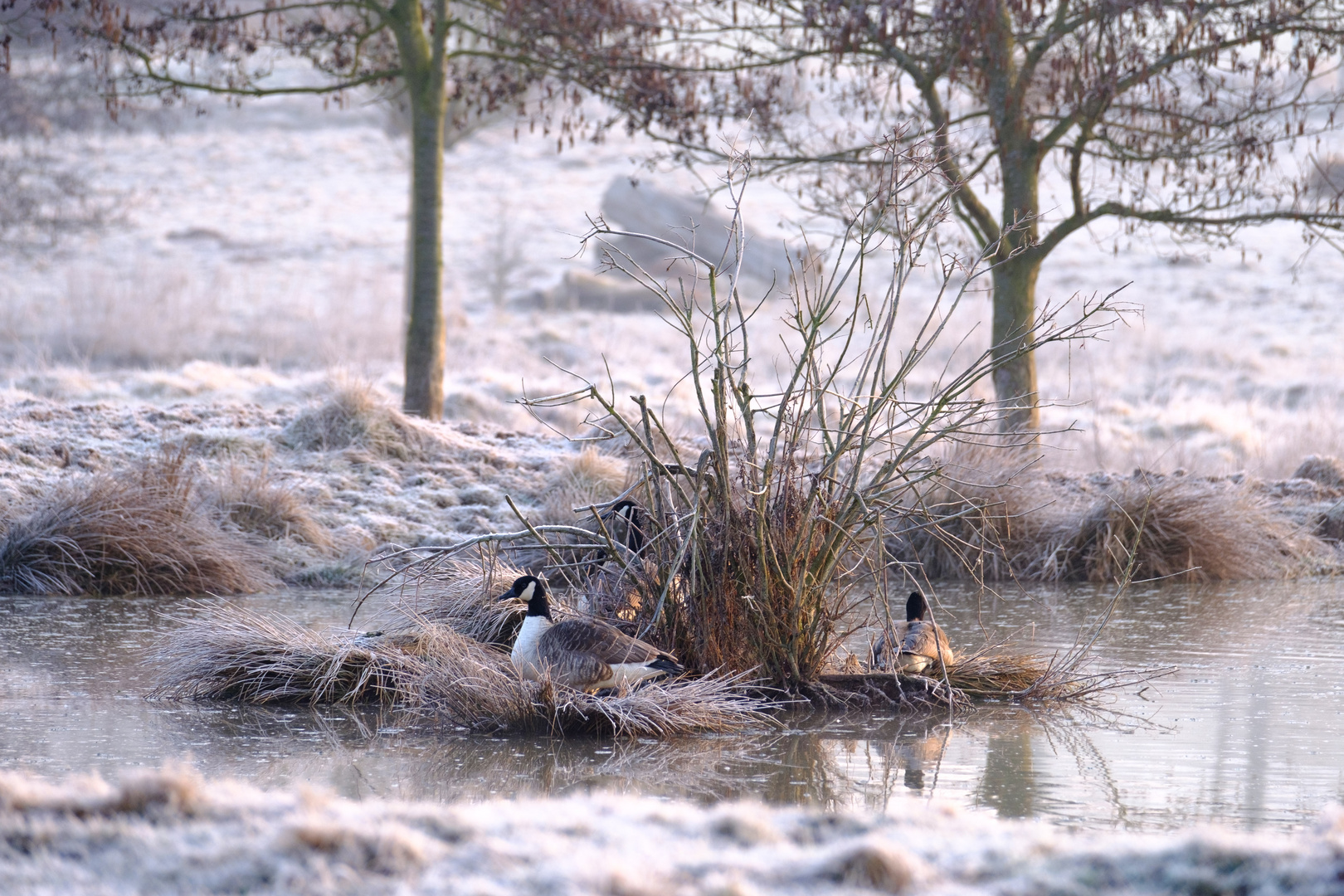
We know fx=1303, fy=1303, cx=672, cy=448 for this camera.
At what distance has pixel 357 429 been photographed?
1076 cm

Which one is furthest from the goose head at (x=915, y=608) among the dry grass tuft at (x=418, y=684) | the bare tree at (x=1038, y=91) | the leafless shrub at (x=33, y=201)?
the leafless shrub at (x=33, y=201)

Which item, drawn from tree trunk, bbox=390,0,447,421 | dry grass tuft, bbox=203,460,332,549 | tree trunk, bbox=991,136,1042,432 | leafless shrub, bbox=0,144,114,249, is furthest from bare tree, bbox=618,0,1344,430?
leafless shrub, bbox=0,144,114,249

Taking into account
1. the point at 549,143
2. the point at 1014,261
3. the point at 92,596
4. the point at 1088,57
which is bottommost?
the point at 92,596

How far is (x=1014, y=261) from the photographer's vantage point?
36.1 feet

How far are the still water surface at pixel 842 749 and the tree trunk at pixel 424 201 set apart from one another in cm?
545

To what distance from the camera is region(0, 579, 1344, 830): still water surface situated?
13.8 feet

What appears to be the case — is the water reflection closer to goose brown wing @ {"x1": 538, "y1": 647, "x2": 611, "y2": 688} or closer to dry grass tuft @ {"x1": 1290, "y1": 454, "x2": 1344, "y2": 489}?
goose brown wing @ {"x1": 538, "y1": 647, "x2": 611, "y2": 688}

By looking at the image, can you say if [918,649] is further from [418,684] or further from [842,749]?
[418,684]

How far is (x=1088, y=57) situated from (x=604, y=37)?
4115mm

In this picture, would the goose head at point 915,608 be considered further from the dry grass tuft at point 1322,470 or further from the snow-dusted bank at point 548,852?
the dry grass tuft at point 1322,470

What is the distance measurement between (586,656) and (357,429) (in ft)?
20.3

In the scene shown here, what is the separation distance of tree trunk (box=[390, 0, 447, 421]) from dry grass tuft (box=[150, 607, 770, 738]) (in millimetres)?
5797

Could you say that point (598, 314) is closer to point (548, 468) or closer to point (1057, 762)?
point (548, 468)

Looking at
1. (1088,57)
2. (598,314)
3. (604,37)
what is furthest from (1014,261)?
(598,314)
